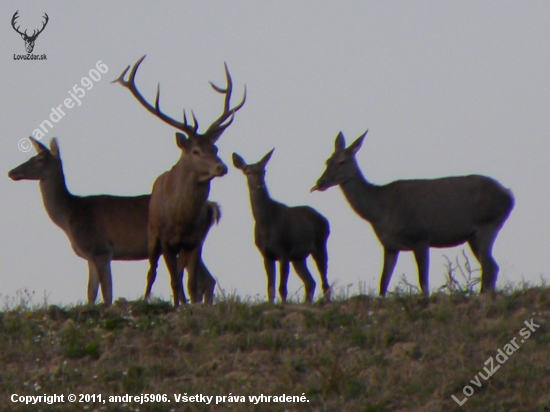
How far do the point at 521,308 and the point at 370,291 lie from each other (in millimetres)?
1588

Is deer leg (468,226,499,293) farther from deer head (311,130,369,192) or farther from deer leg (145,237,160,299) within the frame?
deer leg (145,237,160,299)

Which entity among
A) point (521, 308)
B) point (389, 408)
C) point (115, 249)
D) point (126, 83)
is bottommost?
point (389, 408)

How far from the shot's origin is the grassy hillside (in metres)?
8.66

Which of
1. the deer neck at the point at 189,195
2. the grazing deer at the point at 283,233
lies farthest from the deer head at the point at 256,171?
the deer neck at the point at 189,195

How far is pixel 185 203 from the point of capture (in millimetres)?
12750

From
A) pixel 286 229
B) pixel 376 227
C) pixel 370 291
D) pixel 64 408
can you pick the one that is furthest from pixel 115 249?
pixel 64 408

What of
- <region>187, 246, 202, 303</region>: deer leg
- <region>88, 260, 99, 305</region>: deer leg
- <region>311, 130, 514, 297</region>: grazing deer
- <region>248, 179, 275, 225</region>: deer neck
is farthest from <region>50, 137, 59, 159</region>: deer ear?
<region>311, 130, 514, 297</region>: grazing deer

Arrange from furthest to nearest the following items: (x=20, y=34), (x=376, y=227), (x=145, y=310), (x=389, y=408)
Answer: (x=20, y=34)
(x=376, y=227)
(x=145, y=310)
(x=389, y=408)

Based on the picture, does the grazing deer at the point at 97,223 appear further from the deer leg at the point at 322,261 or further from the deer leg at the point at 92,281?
the deer leg at the point at 322,261

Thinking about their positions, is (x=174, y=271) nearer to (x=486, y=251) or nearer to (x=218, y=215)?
(x=218, y=215)

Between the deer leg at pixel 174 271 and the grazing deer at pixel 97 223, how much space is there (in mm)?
1227

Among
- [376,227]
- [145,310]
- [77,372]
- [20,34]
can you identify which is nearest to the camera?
[77,372]

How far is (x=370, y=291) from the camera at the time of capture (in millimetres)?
11125

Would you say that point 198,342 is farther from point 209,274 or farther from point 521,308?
point 209,274
